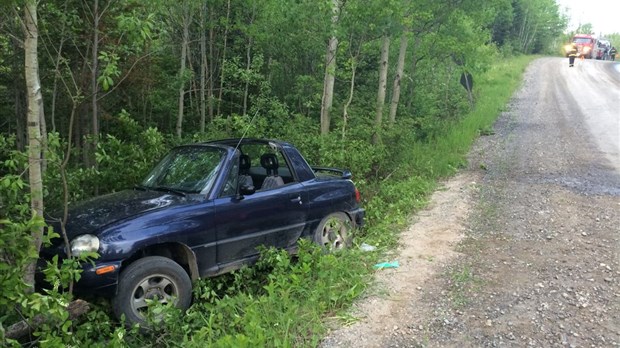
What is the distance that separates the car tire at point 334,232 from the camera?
606 cm

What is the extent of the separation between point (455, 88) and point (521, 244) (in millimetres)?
13999

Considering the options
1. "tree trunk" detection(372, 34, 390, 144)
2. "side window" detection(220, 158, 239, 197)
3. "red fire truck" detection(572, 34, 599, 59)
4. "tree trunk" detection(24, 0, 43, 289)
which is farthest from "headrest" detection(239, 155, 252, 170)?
"red fire truck" detection(572, 34, 599, 59)

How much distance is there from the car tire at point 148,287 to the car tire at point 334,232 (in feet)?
6.61

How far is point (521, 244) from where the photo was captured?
6133mm

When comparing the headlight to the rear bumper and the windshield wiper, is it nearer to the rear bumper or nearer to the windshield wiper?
the windshield wiper

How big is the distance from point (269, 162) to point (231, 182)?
0.96 meters

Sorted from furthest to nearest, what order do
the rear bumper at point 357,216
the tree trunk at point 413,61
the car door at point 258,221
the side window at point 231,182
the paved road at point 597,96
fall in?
the tree trunk at point 413,61, the paved road at point 597,96, the rear bumper at point 357,216, the side window at point 231,182, the car door at point 258,221

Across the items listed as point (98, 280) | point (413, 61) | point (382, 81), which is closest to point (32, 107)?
point (98, 280)

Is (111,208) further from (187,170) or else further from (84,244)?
(187,170)

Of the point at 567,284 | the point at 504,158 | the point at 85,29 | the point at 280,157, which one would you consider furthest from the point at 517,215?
the point at 85,29

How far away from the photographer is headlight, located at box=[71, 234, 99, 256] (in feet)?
13.4

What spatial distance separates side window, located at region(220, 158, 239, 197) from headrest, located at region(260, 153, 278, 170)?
76 cm

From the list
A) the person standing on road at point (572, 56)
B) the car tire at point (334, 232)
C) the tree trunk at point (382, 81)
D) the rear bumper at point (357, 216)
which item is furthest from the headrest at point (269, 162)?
the person standing on road at point (572, 56)

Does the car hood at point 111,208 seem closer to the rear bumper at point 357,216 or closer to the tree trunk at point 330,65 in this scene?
the rear bumper at point 357,216
